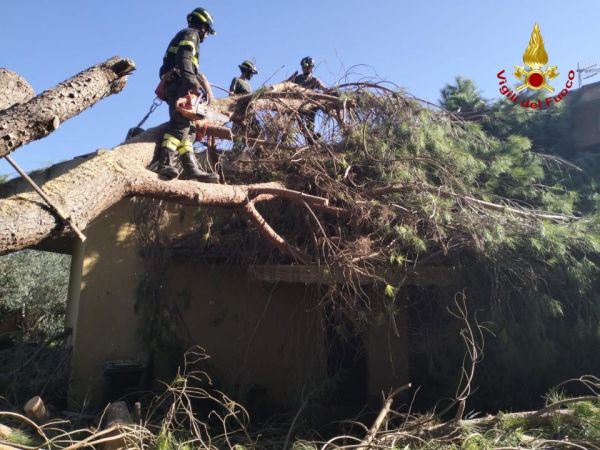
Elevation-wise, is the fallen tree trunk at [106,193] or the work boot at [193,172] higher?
the work boot at [193,172]

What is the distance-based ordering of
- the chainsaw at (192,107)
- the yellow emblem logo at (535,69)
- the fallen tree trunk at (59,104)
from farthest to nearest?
the yellow emblem logo at (535,69) < the chainsaw at (192,107) < the fallen tree trunk at (59,104)

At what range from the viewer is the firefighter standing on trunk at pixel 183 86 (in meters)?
5.47

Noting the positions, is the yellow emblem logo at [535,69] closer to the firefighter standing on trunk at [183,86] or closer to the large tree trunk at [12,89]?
the firefighter standing on trunk at [183,86]

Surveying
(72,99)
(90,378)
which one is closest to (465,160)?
(72,99)

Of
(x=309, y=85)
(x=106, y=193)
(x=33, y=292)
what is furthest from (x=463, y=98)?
(x=33, y=292)

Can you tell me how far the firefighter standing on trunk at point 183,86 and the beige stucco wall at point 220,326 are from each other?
2.22 metres

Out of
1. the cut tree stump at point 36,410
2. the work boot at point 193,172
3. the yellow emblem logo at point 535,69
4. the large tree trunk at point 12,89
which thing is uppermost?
the yellow emblem logo at point 535,69

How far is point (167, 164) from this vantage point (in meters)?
5.46

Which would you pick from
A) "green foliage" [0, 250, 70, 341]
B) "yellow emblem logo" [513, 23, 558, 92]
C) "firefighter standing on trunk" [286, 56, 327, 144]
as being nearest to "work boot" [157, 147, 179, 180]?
"firefighter standing on trunk" [286, 56, 327, 144]

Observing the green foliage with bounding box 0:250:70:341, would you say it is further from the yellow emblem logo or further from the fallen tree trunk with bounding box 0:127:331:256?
the yellow emblem logo

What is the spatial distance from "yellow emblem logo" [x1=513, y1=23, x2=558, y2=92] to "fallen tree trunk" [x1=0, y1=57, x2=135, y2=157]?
20.2ft

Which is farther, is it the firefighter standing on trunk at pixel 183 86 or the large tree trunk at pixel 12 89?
the firefighter standing on trunk at pixel 183 86

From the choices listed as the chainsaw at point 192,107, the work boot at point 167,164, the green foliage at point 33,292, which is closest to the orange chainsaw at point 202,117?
the chainsaw at point 192,107

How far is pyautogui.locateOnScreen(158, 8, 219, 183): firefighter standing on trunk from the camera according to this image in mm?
5473
